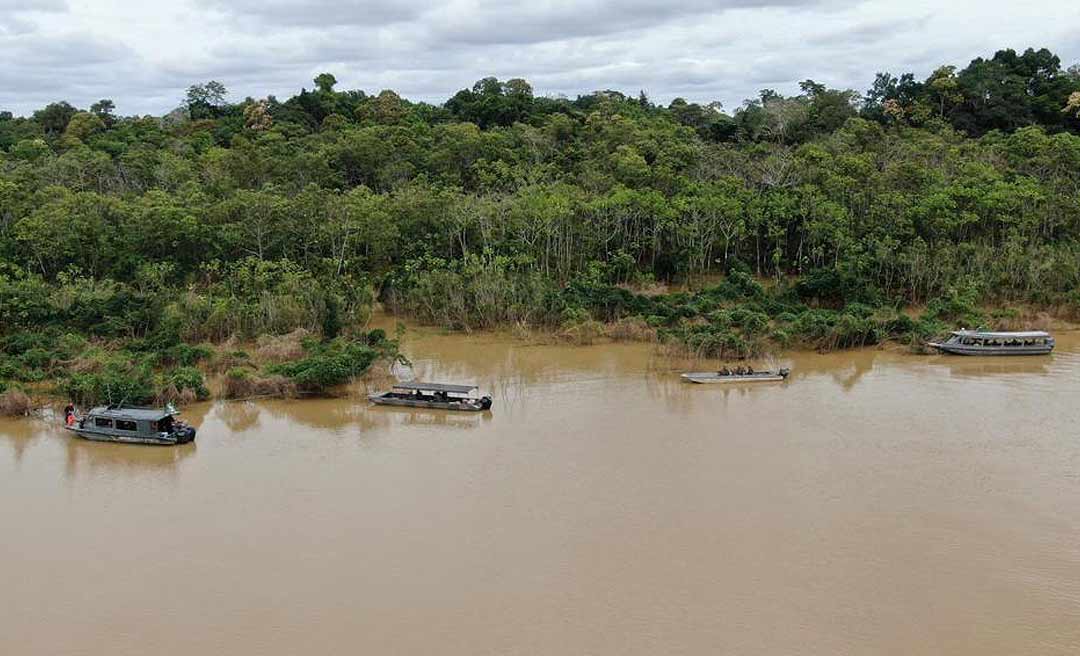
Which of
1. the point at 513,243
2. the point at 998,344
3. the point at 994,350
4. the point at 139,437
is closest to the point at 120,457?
the point at 139,437

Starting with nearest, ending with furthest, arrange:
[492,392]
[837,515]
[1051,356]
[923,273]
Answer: [837,515]
[492,392]
[1051,356]
[923,273]

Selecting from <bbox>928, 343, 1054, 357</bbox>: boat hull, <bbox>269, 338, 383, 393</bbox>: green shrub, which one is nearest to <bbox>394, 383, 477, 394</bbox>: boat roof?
<bbox>269, 338, 383, 393</bbox>: green shrub

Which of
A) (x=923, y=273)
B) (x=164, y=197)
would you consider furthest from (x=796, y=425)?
(x=164, y=197)

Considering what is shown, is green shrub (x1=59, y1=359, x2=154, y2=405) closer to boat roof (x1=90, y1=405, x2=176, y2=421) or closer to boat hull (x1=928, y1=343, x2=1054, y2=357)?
boat roof (x1=90, y1=405, x2=176, y2=421)

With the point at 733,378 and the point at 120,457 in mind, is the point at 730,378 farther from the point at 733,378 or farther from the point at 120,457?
the point at 120,457

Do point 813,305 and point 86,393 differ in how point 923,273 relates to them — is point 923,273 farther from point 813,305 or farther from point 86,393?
point 86,393
